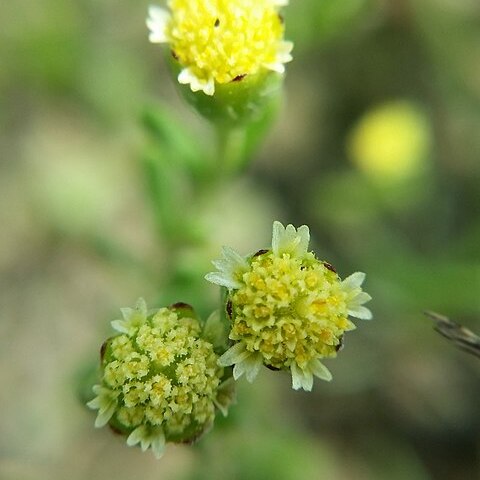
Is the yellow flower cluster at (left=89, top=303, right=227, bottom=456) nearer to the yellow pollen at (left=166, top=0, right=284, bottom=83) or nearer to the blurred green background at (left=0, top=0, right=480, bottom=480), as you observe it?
the yellow pollen at (left=166, top=0, right=284, bottom=83)

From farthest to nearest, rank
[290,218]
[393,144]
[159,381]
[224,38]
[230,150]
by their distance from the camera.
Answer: [290,218]
[393,144]
[230,150]
[224,38]
[159,381]

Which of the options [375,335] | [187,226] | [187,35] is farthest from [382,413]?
[187,35]

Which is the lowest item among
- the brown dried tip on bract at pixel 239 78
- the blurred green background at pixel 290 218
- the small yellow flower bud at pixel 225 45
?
the blurred green background at pixel 290 218

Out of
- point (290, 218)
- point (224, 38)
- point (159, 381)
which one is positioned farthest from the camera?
point (290, 218)

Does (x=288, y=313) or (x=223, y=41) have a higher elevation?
(x=223, y=41)

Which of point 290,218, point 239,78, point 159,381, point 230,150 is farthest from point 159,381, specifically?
point 290,218

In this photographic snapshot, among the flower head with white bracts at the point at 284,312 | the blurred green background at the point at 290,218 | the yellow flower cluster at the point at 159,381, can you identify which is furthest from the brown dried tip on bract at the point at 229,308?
the blurred green background at the point at 290,218

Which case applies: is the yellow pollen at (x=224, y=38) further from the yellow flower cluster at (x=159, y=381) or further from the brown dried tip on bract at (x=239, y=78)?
the yellow flower cluster at (x=159, y=381)

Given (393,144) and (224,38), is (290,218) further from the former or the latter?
(224,38)

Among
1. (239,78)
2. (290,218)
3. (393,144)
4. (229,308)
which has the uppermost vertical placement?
(239,78)
